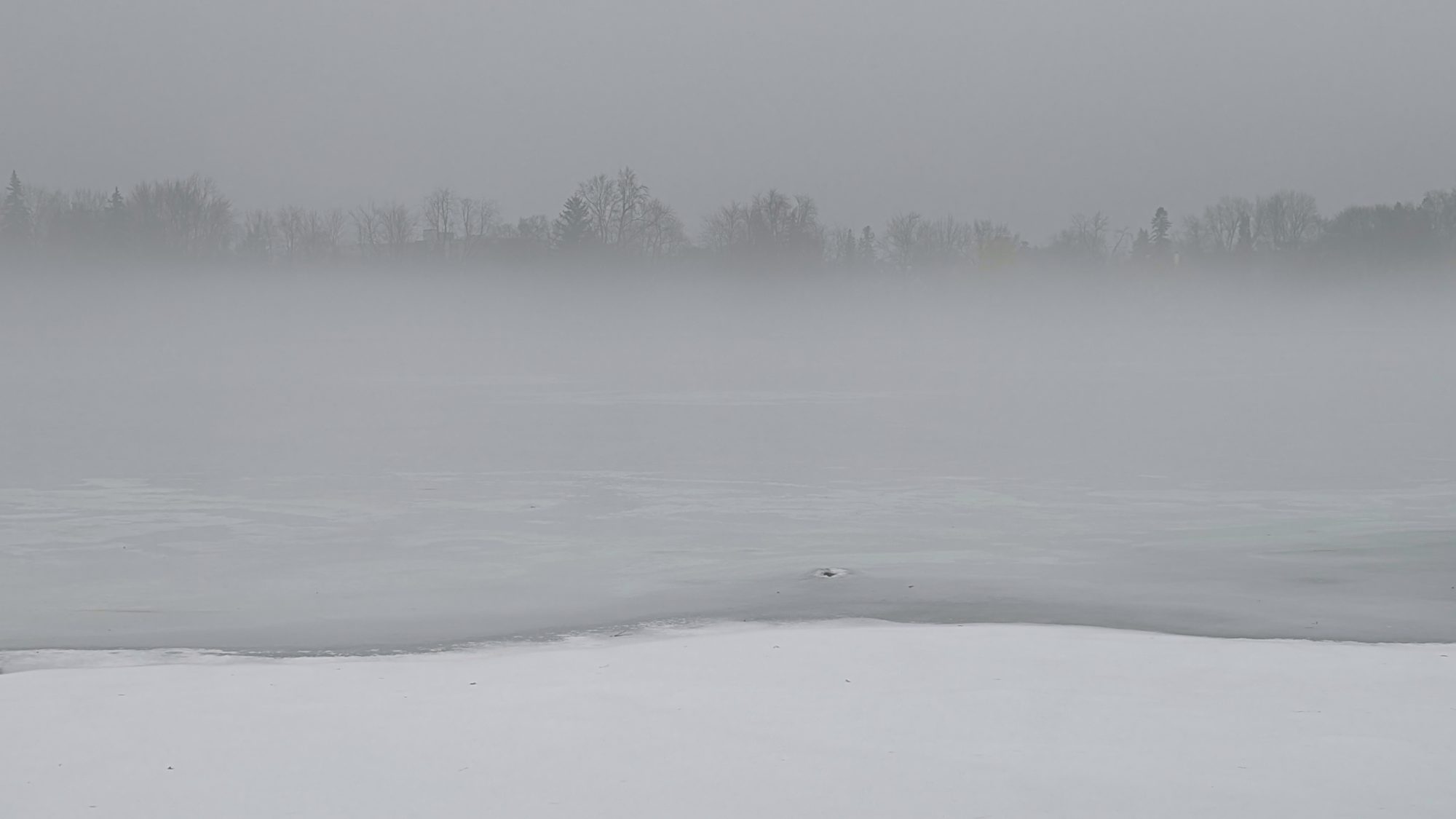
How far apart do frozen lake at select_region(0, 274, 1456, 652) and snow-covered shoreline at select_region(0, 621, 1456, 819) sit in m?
1.26

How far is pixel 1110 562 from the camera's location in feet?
31.8

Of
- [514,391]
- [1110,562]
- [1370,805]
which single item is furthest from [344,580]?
[514,391]

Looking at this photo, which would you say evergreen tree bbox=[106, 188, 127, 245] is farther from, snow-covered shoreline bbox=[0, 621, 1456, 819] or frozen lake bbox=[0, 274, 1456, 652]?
snow-covered shoreline bbox=[0, 621, 1456, 819]

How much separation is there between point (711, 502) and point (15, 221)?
10175 centimetres

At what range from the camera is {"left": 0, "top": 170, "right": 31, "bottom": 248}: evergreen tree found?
9725cm

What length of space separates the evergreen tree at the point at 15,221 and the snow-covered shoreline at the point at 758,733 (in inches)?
4087

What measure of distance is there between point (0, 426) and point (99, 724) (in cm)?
1853

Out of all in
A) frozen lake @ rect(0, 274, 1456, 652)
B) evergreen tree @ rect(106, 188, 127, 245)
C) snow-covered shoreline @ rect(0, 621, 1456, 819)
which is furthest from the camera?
evergreen tree @ rect(106, 188, 127, 245)

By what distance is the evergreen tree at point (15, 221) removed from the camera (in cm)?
9725

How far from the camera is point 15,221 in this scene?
9875cm

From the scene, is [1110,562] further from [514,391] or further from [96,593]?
[514,391]

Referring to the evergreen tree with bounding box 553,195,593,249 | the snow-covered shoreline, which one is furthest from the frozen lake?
the evergreen tree with bounding box 553,195,593,249

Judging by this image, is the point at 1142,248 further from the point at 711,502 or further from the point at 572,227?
the point at 711,502

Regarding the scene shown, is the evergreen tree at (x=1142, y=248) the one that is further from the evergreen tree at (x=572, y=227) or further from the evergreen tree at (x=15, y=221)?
the evergreen tree at (x=15, y=221)
